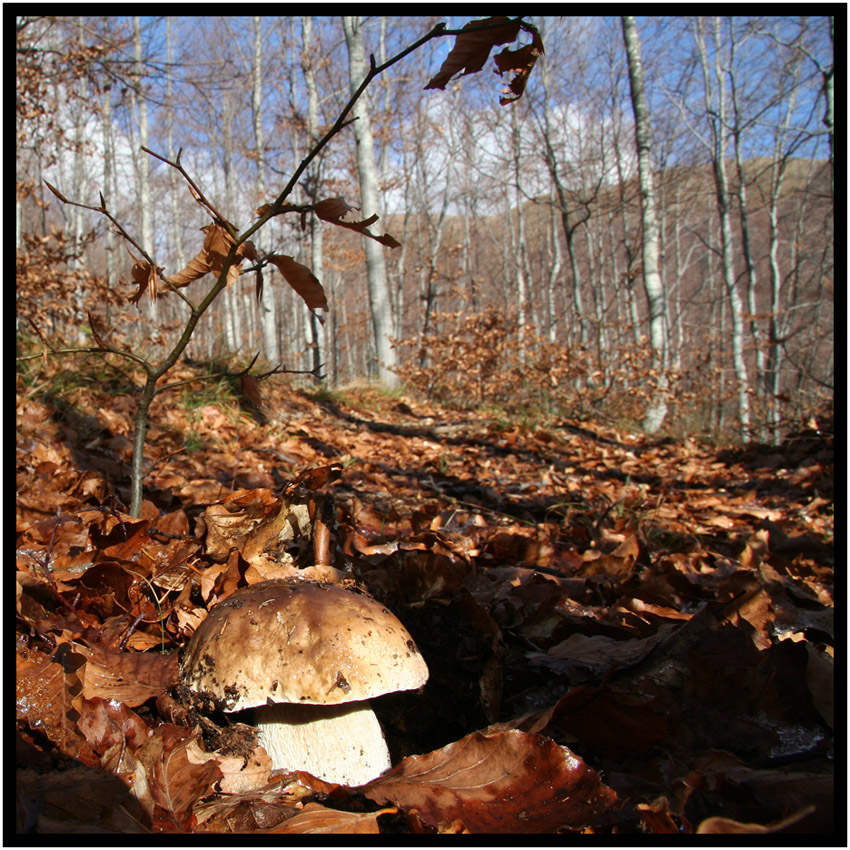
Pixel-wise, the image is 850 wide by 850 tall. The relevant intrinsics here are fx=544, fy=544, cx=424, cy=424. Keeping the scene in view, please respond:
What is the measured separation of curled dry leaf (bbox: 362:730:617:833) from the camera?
983 millimetres

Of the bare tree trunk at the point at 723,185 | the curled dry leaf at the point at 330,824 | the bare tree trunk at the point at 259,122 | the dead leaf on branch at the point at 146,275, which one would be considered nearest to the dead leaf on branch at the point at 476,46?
the dead leaf on branch at the point at 146,275

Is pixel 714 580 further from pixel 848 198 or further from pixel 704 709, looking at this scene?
pixel 848 198

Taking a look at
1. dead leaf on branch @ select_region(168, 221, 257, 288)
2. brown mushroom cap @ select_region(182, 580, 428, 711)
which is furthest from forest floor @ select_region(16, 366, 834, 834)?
dead leaf on branch @ select_region(168, 221, 257, 288)

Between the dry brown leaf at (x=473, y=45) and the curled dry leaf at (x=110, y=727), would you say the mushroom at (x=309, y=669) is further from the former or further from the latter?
the dry brown leaf at (x=473, y=45)

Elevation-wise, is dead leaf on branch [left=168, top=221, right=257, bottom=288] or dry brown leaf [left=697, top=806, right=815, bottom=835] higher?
dead leaf on branch [left=168, top=221, right=257, bottom=288]

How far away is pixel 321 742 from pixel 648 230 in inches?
386

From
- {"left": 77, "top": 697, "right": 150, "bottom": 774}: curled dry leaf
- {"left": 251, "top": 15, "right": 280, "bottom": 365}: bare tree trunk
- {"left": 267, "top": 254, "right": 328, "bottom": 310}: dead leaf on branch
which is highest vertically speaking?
{"left": 251, "top": 15, "right": 280, "bottom": 365}: bare tree trunk

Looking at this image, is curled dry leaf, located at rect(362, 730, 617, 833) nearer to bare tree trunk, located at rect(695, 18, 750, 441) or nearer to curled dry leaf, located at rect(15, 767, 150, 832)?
curled dry leaf, located at rect(15, 767, 150, 832)

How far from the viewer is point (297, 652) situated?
45.3 inches

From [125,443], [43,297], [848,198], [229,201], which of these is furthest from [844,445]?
[229,201]

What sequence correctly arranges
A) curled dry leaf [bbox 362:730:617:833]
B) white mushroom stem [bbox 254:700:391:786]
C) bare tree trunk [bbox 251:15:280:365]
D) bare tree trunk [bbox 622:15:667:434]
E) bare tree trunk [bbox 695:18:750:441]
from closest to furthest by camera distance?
curled dry leaf [bbox 362:730:617:833]
white mushroom stem [bbox 254:700:391:786]
bare tree trunk [bbox 622:15:667:434]
bare tree trunk [bbox 695:18:750:441]
bare tree trunk [bbox 251:15:280:365]

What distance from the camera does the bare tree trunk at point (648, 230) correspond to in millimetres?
8844

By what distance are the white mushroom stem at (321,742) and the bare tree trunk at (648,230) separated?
8533mm

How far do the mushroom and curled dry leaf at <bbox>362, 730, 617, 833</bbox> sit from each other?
0.50ft
